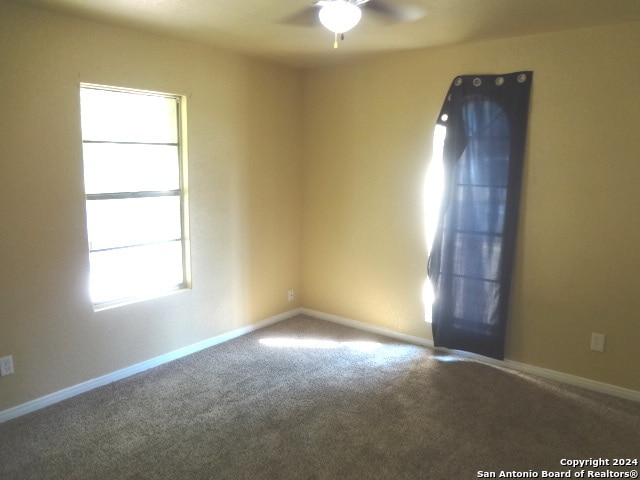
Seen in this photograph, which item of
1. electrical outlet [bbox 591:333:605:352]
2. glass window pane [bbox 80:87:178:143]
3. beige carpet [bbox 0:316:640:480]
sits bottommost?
beige carpet [bbox 0:316:640:480]

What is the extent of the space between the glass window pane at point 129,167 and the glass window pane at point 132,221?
0.10 metres

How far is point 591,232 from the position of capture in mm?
3096

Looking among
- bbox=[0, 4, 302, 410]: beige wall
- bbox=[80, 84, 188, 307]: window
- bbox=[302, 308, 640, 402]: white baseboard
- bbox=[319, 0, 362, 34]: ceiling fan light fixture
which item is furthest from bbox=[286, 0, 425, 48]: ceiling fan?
bbox=[302, 308, 640, 402]: white baseboard

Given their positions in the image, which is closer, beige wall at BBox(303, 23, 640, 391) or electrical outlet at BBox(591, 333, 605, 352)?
beige wall at BBox(303, 23, 640, 391)

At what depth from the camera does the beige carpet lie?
7.71 ft

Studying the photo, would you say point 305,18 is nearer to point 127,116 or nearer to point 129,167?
point 127,116

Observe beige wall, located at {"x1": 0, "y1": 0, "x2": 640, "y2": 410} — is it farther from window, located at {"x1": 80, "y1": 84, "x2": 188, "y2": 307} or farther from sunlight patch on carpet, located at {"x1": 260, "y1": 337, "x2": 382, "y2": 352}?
sunlight patch on carpet, located at {"x1": 260, "y1": 337, "x2": 382, "y2": 352}

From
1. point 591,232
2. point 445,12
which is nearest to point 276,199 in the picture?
point 445,12

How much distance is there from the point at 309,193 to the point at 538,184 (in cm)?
204

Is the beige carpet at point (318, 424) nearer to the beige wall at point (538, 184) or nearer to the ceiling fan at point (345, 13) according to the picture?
the beige wall at point (538, 184)

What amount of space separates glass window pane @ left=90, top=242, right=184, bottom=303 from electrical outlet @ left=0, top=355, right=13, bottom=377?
592 mm

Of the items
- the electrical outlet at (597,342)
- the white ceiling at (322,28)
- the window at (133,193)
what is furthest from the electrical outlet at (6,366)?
the electrical outlet at (597,342)

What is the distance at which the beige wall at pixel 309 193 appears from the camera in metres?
2.80

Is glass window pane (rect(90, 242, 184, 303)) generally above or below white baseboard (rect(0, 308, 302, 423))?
above
